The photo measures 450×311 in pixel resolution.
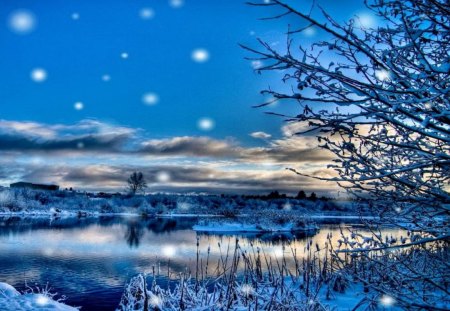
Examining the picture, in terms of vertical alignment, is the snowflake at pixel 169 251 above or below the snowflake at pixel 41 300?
below

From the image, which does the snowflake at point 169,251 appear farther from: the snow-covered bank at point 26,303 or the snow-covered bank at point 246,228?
the snow-covered bank at point 26,303

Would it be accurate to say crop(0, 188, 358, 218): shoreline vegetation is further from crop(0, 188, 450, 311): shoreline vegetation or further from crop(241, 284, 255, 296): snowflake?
crop(241, 284, 255, 296): snowflake

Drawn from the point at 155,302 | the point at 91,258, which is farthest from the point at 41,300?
the point at 91,258

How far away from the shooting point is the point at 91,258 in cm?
1761

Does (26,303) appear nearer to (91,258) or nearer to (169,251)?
(91,258)

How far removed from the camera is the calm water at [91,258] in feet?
40.3

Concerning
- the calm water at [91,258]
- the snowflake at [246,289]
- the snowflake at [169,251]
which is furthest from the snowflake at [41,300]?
the snowflake at [169,251]

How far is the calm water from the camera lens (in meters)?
12.3

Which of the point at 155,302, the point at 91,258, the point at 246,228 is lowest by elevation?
the point at 91,258

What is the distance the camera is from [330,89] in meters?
2.38

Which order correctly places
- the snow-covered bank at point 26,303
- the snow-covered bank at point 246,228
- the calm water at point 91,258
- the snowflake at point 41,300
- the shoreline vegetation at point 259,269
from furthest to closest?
the snow-covered bank at point 246,228 → the calm water at point 91,258 → the snowflake at point 41,300 → the snow-covered bank at point 26,303 → the shoreline vegetation at point 259,269

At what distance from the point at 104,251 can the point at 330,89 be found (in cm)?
1871

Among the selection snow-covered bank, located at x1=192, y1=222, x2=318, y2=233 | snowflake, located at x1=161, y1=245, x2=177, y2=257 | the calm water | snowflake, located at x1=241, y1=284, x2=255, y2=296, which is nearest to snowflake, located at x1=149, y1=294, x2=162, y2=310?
the calm water

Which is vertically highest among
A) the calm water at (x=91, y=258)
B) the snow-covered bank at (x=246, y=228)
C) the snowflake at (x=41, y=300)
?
the snow-covered bank at (x=246, y=228)
